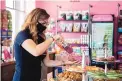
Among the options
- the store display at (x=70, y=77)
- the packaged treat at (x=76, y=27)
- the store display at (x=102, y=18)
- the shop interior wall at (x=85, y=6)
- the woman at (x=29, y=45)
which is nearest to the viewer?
the woman at (x=29, y=45)

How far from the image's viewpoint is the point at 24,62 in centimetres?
222

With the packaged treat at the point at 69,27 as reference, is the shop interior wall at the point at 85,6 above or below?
above

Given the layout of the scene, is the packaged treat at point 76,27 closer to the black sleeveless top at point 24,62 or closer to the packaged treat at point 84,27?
the packaged treat at point 84,27

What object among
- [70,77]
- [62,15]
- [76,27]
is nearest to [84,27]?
[76,27]

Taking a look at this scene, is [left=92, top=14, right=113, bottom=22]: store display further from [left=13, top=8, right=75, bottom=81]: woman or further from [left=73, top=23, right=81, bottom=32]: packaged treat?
[left=13, top=8, right=75, bottom=81]: woman

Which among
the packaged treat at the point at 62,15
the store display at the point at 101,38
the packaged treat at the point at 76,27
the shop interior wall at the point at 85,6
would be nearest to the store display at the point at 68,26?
the packaged treat at the point at 76,27

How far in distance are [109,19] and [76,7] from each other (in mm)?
1088

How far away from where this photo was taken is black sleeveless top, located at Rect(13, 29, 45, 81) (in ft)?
7.20

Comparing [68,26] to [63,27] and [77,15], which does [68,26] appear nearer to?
[63,27]

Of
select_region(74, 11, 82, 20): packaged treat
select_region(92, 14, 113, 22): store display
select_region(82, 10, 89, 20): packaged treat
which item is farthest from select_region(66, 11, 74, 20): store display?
A: select_region(92, 14, 113, 22): store display

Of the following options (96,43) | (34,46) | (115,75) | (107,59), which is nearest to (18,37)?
(34,46)

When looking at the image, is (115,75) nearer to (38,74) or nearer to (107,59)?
(38,74)

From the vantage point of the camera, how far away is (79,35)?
7379 mm

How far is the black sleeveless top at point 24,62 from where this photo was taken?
219 cm
